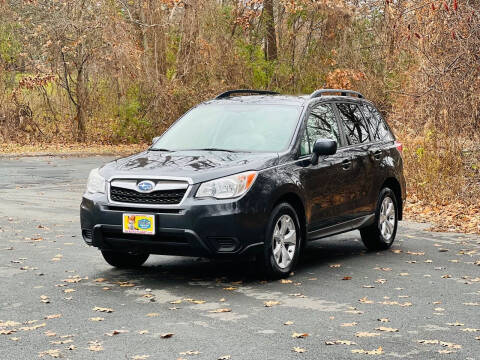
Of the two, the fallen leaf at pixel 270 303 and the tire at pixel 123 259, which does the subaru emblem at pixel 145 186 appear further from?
the fallen leaf at pixel 270 303

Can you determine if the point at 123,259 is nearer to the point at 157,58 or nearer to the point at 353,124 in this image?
the point at 353,124

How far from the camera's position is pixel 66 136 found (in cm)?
3488

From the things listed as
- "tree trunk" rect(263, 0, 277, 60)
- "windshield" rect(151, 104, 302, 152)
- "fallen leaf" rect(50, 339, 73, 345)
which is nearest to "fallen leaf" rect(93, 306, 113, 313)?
"fallen leaf" rect(50, 339, 73, 345)

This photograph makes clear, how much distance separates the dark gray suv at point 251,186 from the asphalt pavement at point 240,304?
41cm

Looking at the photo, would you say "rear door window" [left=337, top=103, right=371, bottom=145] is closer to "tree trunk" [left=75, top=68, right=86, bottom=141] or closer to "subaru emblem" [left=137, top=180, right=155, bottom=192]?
"subaru emblem" [left=137, top=180, right=155, bottom=192]

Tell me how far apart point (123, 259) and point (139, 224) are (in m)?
1.30

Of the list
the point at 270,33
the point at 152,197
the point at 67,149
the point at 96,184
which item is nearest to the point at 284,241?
the point at 152,197

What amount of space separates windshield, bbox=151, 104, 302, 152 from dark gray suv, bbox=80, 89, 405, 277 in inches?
0.5

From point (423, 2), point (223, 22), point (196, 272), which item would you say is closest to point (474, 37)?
point (423, 2)

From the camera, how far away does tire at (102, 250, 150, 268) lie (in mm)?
9258

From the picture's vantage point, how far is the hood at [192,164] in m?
8.27

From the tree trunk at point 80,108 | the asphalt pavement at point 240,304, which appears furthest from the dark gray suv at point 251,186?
the tree trunk at point 80,108

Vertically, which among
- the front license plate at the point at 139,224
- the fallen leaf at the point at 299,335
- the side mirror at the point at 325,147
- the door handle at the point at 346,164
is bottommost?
the fallen leaf at the point at 299,335

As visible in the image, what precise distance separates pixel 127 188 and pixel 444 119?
340 inches
